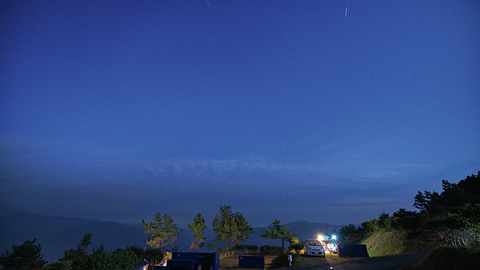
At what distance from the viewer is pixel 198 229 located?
163 ft

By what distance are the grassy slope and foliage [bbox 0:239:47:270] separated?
53.6 meters

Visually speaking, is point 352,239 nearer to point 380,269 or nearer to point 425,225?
point 380,269

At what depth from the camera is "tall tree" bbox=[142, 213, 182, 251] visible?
49.6 meters

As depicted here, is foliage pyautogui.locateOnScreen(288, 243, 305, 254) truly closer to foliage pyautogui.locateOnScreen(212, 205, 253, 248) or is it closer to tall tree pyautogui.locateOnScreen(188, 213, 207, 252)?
foliage pyautogui.locateOnScreen(212, 205, 253, 248)

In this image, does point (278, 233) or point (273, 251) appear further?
point (278, 233)

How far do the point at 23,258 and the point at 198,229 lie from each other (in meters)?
32.5

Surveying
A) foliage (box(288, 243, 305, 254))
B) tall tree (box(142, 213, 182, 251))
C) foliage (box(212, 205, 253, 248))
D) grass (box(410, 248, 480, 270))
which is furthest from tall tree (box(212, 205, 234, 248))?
grass (box(410, 248, 480, 270))

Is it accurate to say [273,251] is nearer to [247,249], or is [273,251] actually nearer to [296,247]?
[296,247]

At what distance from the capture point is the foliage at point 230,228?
4662 centimetres

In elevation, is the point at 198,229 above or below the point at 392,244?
above

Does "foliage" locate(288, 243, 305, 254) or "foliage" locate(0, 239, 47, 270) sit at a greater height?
"foliage" locate(288, 243, 305, 254)

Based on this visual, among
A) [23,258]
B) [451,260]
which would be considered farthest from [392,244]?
[23,258]

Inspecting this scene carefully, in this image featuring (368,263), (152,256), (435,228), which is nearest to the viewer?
(435,228)

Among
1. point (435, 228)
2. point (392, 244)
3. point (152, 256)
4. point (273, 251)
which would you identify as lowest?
point (273, 251)
